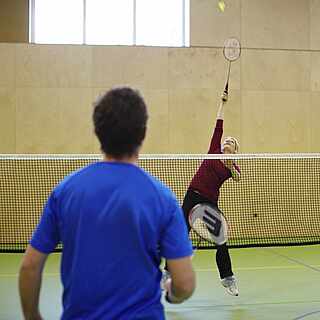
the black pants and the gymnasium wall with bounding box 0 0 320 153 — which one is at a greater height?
the gymnasium wall with bounding box 0 0 320 153

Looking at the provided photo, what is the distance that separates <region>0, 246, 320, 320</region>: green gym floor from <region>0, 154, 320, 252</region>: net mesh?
154 centimetres

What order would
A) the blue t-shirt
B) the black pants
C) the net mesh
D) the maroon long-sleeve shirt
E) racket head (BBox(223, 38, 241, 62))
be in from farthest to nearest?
the net mesh, racket head (BBox(223, 38, 241, 62)), the maroon long-sleeve shirt, the black pants, the blue t-shirt

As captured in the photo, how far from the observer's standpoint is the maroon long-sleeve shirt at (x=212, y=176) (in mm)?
6031

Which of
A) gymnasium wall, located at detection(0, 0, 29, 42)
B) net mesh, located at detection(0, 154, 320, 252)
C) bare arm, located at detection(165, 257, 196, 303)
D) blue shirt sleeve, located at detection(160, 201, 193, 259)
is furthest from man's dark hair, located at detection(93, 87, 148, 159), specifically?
gymnasium wall, located at detection(0, 0, 29, 42)

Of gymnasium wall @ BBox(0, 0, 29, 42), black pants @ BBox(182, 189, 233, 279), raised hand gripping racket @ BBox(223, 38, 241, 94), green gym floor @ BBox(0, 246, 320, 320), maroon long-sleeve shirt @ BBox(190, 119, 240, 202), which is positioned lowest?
green gym floor @ BBox(0, 246, 320, 320)

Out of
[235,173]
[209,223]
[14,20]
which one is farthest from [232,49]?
[14,20]

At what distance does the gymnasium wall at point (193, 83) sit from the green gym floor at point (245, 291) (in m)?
2.97

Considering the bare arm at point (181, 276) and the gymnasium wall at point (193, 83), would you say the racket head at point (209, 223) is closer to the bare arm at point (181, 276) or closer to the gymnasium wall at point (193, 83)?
the bare arm at point (181, 276)

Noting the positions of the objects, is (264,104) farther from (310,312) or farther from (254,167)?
(310,312)

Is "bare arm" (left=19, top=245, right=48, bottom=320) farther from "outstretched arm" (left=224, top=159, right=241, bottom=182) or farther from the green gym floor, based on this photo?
"outstretched arm" (left=224, top=159, right=241, bottom=182)

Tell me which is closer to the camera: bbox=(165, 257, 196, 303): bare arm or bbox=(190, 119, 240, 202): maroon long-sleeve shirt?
bbox=(165, 257, 196, 303): bare arm

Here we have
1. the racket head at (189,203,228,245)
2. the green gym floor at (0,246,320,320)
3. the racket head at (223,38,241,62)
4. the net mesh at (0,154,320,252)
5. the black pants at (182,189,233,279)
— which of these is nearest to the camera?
the green gym floor at (0,246,320,320)

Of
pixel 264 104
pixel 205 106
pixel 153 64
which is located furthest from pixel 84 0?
pixel 264 104

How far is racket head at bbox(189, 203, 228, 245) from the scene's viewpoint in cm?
570
